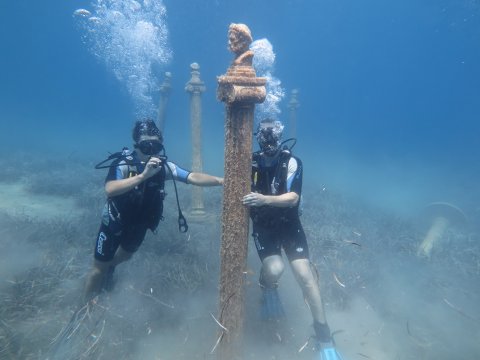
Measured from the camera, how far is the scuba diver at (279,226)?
148 inches

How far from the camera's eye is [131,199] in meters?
4.07

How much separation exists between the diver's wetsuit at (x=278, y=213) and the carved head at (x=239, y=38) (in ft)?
→ 5.34

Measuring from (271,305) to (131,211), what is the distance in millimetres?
2419

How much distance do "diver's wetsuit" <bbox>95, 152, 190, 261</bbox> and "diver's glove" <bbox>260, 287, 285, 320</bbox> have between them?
76.4 inches

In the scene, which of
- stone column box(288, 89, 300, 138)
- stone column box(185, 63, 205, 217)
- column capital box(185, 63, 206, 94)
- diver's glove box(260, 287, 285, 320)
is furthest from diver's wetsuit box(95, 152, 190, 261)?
stone column box(288, 89, 300, 138)

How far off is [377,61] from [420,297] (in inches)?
5506

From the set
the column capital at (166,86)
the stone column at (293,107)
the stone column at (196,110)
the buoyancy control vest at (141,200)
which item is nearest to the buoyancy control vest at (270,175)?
the buoyancy control vest at (141,200)

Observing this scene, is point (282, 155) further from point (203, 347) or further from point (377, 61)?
point (377, 61)

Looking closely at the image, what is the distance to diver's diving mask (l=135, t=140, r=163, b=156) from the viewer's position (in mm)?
3852

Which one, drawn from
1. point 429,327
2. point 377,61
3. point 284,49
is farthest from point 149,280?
point 377,61

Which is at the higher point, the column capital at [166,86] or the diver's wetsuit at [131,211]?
the column capital at [166,86]

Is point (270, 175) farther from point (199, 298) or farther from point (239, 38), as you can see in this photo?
point (199, 298)

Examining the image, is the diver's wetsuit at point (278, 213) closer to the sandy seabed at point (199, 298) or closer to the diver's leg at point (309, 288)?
the diver's leg at point (309, 288)

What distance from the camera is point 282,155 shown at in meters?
3.96
